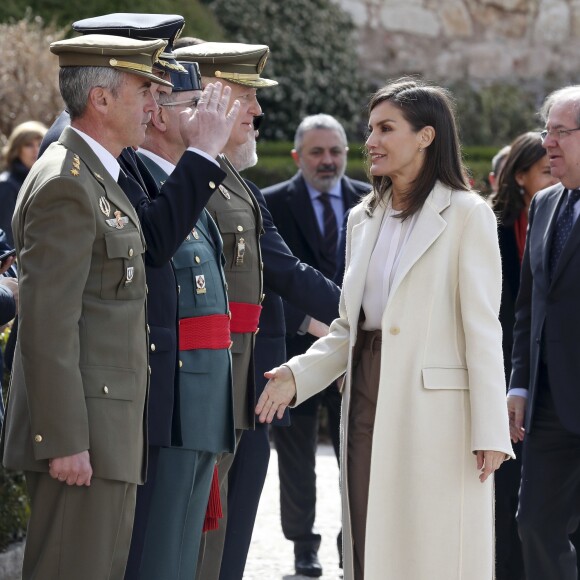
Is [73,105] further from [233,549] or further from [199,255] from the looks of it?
[233,549]

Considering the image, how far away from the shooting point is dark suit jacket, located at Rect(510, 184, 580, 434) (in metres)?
4.73

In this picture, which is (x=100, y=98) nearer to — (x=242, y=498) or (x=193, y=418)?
(x=193, y=418)

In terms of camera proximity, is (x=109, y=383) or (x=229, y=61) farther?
(x=229, y=61)

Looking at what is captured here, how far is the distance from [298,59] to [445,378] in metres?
11.8

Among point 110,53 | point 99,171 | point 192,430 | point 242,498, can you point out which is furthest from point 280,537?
point 110,53

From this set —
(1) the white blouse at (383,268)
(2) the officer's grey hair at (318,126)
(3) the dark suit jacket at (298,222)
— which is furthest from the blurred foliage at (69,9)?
(1) the white blouse at (383,268)

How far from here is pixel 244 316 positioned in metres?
4.62

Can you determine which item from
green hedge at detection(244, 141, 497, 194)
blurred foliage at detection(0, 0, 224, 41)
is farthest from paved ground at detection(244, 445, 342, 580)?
blurred foliage at detection(0, 0, 224, 41)

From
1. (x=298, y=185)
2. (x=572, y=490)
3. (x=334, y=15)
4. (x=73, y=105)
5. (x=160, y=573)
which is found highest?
(x=334, y=15)

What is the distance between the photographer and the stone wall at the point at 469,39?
695 inches

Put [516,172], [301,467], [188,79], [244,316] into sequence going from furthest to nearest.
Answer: [301,467] < [516,172] < [244,316] < [188,79]

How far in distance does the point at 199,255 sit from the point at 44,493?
0.94m

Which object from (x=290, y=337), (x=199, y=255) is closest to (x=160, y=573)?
(x=199, y=255)

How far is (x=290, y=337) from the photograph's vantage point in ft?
21.6
